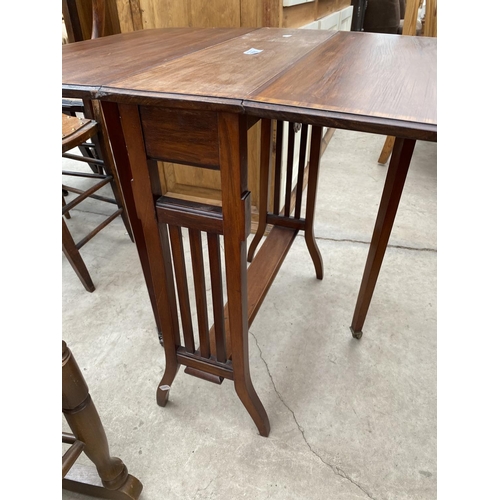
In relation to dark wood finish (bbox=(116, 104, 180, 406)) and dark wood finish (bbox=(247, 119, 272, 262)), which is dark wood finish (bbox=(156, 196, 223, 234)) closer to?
dark wood finish (bbox=(116, 104, 180, 406))

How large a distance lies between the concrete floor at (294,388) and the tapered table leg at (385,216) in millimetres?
187

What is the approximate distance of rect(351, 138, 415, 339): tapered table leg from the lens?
1.12 meters

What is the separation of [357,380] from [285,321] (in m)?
0.39

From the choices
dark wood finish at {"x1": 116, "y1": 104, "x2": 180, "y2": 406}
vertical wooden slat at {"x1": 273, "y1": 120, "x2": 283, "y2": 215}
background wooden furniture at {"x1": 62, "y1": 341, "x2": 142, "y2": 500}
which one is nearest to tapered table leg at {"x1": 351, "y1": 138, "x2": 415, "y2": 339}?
vertical wooden slat at {"x1": 273, "y1": 120, "x2": 283, "y2": 215}

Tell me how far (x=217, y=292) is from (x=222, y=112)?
18.5 inches

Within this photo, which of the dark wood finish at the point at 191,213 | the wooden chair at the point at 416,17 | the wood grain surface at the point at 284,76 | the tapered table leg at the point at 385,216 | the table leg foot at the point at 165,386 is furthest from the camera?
the wooden chair at the point at 416,17

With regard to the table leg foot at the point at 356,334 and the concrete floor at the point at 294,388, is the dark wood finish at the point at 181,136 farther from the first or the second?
the table leg foot at the point at 356,334

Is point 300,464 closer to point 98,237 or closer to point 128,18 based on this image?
point 98,237

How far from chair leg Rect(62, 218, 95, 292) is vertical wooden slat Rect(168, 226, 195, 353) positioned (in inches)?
33.0

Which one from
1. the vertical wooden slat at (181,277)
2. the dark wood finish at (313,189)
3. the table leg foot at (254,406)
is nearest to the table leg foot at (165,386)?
the vertical wooden slat at (181,277)

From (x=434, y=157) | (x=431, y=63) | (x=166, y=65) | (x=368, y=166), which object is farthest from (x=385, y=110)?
(x=434, y=157)

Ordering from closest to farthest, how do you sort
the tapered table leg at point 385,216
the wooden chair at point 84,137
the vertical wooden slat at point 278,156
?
the tapered table leg at point 385,216
the vertical wooden slat at point 278,156
the wooden chair at point 84,137

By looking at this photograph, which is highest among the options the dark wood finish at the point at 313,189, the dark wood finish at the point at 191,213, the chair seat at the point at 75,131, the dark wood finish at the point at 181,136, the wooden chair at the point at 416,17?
the wooden chair at the point at 416,17

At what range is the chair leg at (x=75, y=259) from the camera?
1668 mm
